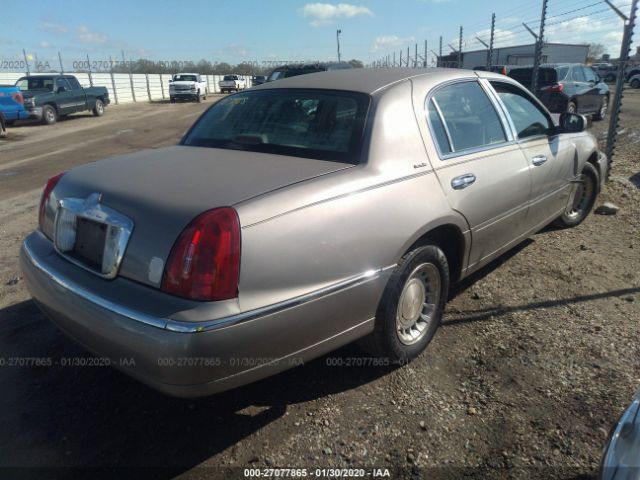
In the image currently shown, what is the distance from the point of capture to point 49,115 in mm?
18391

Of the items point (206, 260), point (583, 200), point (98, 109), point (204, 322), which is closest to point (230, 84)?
point (98, 109)

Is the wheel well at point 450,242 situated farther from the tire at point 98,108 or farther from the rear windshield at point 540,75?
the tire at point 98,108

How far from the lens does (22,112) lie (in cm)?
1695

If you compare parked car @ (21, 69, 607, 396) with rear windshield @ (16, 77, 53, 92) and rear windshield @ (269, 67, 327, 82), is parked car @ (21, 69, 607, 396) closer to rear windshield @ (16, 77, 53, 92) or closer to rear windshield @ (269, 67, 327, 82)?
rear windshield @ (269, 67, 327, 82)

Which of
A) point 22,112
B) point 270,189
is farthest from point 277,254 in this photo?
point 22,112

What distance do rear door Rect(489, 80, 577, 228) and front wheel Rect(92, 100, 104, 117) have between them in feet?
68.8

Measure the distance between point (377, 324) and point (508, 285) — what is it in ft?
6.03

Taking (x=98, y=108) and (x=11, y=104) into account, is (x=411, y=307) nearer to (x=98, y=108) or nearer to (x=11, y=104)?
(x=11, y=104)

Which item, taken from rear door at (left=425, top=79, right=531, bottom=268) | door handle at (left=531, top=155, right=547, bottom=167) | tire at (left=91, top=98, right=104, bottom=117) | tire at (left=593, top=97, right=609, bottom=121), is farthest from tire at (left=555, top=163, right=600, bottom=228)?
tire at (left=91, top=98, right=104, bottom=117)

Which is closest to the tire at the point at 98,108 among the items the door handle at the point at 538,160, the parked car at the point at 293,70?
the parked car at the point at 293,70

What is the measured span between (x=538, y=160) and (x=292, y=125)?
84.6 inches

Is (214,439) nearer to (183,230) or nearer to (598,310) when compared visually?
(183,230)

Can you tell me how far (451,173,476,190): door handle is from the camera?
299 centimetres

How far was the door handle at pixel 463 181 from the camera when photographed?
2.99m
